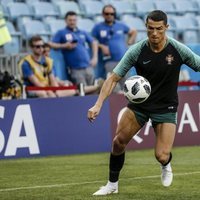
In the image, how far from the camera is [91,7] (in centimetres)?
2180

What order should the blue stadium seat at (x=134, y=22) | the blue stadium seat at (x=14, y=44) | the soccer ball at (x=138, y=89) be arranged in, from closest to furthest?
1. the soccer ball at (x=138, y=89)
2. the blue stadium seat at (x=14, y=44)
3. the blue stadium seat at (x=134, y=22)

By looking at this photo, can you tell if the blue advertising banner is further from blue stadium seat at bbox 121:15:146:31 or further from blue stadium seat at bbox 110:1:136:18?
blue stadium seat at bbox 110:1:136:18

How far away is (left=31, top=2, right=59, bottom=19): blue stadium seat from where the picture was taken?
67.2ft

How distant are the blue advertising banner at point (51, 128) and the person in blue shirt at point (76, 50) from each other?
189 centimetres

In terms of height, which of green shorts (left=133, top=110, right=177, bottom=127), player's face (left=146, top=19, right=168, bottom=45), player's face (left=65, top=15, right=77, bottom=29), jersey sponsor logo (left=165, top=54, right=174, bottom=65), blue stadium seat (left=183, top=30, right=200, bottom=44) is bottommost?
blue stadium seat (left=183, top=30, right=200, bottom=44)

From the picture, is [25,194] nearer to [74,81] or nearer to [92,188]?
[92,188]

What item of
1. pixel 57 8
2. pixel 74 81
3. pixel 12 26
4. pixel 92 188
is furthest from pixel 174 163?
pixel 57 8

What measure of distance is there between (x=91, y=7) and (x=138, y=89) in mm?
13342

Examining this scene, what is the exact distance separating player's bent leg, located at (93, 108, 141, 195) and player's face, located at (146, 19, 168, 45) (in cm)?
94

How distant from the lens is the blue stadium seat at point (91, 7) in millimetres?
21672

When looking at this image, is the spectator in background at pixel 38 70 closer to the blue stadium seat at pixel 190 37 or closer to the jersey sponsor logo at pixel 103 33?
the jersey sponsor logo at pixel 103 33

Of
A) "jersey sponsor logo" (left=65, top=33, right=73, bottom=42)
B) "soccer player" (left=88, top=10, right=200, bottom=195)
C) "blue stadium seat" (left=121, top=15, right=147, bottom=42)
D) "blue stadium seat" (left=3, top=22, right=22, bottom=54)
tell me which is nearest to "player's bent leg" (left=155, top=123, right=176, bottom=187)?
"soccer player" (left=88, top=10, right=200, bottom=195)

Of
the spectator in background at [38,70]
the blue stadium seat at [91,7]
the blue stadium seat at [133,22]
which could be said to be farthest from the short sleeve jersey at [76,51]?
Answer: the blue stadium seat at [133,22]

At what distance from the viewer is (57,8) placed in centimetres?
2111
